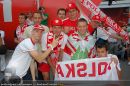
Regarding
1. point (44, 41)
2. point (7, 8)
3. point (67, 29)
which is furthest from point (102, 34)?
point (7, 8)

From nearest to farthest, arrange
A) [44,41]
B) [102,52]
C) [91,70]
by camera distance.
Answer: [91,70]
[102,52]
[44,41]

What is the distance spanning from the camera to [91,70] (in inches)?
211

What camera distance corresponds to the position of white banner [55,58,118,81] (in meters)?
5.32

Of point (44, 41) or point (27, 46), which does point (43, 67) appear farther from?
point (27, 46)

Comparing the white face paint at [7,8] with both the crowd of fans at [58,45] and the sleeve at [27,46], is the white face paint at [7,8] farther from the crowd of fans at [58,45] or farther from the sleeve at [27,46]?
the sleeve at [27,46]

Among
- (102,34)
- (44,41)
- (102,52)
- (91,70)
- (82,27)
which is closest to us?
(91,70)

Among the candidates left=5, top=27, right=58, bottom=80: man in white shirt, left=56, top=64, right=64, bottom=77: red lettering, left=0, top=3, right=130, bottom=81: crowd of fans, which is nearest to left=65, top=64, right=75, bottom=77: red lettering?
left=56, top=64, right=64, bottom=77: red lettering

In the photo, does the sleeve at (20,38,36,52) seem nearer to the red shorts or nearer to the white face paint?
the red shorts

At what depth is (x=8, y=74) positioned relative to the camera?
4.01 m

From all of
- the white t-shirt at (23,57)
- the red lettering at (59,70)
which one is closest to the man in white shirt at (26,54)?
the white t-shirt at (23,57)

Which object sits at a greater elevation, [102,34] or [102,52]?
[102,34]

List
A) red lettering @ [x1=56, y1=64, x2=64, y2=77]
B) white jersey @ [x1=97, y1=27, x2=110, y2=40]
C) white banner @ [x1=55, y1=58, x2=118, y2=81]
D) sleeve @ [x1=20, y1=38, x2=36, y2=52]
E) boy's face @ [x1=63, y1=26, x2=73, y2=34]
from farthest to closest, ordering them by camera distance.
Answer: white jersey @ [x1=97, y1=27, x2=110, y2=40] → boy's face @ [x1=63, y1=26, x2=73, y2=34] → red lettering @ [x1=56, y1=64, x2=64, y2=77] → white banner @ [x1=55, y1=58, x2=118, y2=81] → sleeve @ [x1=20, y1=38, x2=36, y2=52]

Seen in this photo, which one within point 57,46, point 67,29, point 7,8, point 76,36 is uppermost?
point 7,8

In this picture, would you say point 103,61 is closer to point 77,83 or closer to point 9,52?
point 77,83
